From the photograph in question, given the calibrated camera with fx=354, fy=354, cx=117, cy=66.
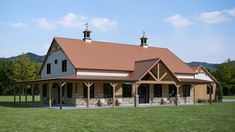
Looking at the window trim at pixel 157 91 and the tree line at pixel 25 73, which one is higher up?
the tree line at pixel 25 73

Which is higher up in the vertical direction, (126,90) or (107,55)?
(107,55)

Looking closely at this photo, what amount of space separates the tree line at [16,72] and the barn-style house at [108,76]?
1061 inches

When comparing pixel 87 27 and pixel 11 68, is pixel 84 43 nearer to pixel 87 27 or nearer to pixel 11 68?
pixel 87 27

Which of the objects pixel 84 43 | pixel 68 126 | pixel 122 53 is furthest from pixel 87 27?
pixel 68 126

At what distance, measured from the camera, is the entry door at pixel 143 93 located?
1296 inches

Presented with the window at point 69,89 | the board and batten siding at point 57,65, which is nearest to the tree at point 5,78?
the board and batten siding at point 57,65

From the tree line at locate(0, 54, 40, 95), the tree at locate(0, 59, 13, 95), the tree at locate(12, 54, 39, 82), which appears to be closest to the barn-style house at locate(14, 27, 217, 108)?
the tree at locate(12, 54, 39, 82)

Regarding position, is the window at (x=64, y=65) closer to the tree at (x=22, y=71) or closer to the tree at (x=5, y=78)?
the tree at (x=22, y=71)

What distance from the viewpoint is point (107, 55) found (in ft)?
110

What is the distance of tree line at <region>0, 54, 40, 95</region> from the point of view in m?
62.7

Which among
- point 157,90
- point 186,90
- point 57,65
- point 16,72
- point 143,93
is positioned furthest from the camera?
point 16,72

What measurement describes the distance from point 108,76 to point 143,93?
4.26m

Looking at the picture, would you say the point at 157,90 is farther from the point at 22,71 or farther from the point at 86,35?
the point at 22,71

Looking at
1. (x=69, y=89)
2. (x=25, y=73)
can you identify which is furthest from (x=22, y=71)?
(x=69, y=89)
